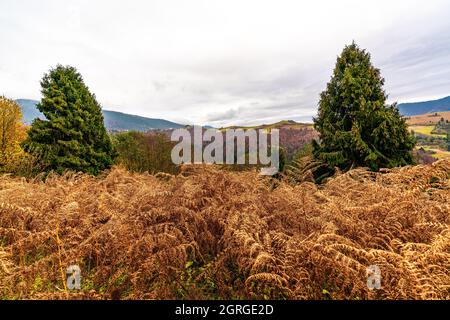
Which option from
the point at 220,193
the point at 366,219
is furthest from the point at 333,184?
the point at 220,193

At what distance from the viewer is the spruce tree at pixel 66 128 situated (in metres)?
20.4

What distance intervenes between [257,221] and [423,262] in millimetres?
2023

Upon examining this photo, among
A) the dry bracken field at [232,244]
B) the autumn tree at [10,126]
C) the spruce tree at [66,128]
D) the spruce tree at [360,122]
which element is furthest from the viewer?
the spruce tree at [66,128]

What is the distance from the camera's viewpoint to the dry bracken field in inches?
116

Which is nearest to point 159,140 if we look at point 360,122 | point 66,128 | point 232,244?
point 66,128

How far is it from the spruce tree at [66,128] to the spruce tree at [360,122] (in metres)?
17.9

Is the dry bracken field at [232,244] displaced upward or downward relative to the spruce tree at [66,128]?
downward

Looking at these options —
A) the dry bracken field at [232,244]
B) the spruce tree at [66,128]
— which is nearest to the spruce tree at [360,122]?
the dry bracken field at [232,244]

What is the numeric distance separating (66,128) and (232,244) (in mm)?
21979

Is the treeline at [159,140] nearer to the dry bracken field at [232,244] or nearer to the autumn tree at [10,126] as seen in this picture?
the autumn tree at [10,126]

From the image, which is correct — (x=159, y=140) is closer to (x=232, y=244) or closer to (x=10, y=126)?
(x=10, y=126)

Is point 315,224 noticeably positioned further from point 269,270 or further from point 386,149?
point 386,149

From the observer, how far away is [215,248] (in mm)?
4250

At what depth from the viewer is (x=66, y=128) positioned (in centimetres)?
2103
